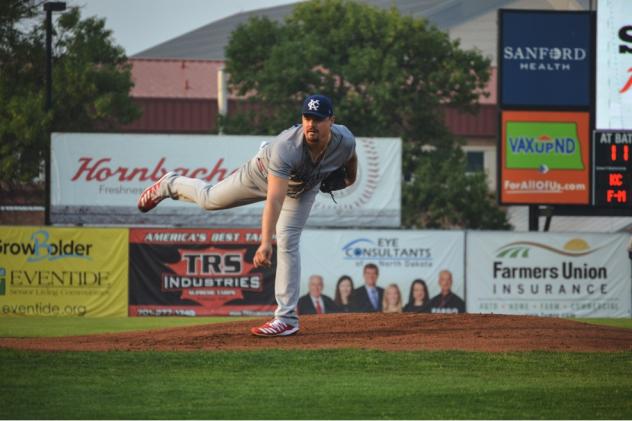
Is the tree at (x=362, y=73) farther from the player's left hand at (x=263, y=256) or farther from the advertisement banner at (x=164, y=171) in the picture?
the player's left hand at (x=263, y=256)

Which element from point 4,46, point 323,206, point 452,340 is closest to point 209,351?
point 452,340

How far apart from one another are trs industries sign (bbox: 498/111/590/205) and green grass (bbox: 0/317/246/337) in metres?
6.02

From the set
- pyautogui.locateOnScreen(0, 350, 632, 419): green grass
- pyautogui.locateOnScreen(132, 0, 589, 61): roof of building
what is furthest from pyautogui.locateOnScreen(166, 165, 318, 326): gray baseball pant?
pyautogui.locateOnScreen(132, 0, 589, 61): roof of building

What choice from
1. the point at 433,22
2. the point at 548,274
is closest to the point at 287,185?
the point at 548,274

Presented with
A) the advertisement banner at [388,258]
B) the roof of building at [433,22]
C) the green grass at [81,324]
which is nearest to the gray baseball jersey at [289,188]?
the green grass at [81,324]

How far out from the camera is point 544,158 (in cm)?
2023

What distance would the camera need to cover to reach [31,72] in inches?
1300

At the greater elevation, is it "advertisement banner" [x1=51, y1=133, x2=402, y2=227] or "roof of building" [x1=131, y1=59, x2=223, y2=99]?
"roof of building" [x1=131, y1=59, x2=223, y2=99]

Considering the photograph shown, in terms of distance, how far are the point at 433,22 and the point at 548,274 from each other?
25005 millimetres

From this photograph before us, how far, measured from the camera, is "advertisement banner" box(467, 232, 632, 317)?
2175 centimetres

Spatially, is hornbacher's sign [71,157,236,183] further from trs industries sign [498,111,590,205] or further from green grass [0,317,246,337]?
trs industries sign [498,111,590,205]

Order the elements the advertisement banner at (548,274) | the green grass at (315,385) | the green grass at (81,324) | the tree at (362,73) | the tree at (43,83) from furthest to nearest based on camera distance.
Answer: the tree at (362,73)
the tree at (43,83)
the advertisement banner at (548,274)
the green grass at (81,324)
the green grass at (315,385)

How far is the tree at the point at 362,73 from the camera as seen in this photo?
3744cm

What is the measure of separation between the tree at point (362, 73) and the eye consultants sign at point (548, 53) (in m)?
16.4
